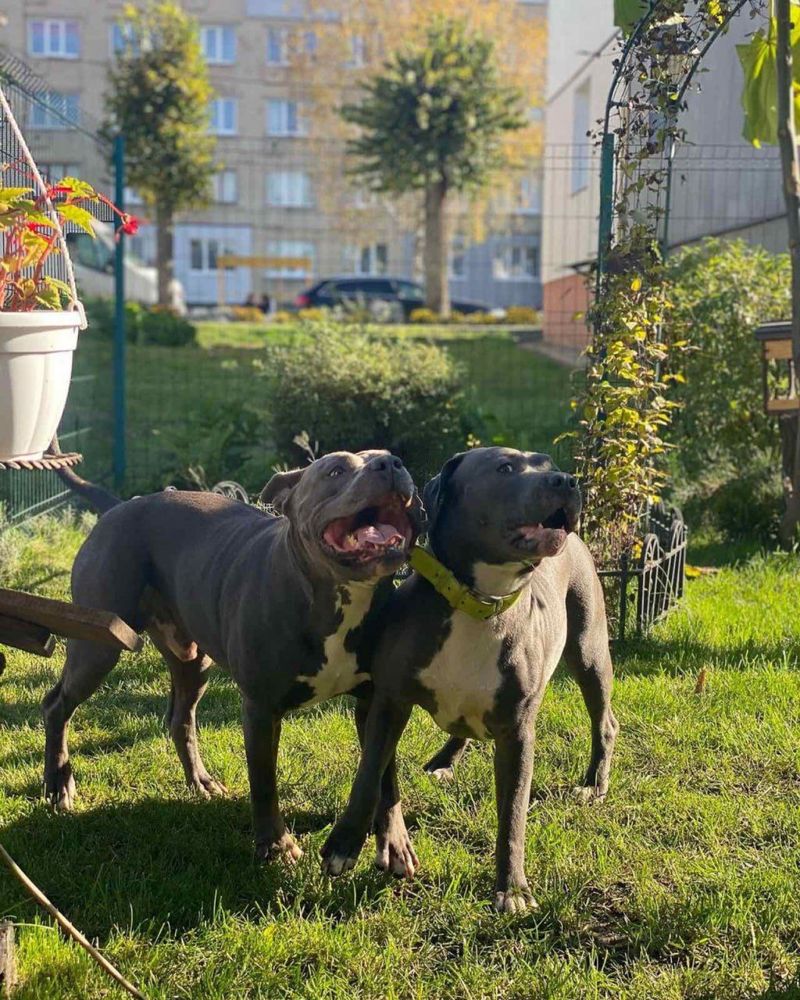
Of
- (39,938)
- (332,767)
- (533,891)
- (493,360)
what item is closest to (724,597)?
(332,767)

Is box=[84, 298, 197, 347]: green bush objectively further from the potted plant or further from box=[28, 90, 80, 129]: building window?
the potted plant

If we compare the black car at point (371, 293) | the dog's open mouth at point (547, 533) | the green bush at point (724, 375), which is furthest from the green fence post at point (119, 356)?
the black car at point (371, 293)

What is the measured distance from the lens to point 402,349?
1012cm

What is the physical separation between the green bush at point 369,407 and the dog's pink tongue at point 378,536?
5807 mm

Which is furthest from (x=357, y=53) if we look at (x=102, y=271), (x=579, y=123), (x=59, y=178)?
(x=59, y=178)

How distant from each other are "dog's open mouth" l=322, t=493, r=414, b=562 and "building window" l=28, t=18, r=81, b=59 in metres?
46.3

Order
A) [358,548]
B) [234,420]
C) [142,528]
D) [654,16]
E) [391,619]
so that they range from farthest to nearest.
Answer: [234,420] → [654,16] → [142,528] → [391,619] → [358,548]

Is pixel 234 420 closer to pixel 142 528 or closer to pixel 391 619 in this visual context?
pixel 142 528

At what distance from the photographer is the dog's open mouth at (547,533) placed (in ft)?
10.6

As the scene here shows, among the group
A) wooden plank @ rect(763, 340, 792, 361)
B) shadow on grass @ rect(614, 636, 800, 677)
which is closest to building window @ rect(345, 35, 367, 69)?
wooden plank @ rect(763, 340, 792, 361)

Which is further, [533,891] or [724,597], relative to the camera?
[724,597]

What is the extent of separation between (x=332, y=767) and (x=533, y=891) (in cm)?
120

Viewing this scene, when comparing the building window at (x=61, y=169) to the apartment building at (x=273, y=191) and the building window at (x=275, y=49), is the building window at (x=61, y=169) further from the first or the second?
the building window at (x=275, y=49)

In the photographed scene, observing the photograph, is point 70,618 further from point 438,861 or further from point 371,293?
point 371,293
